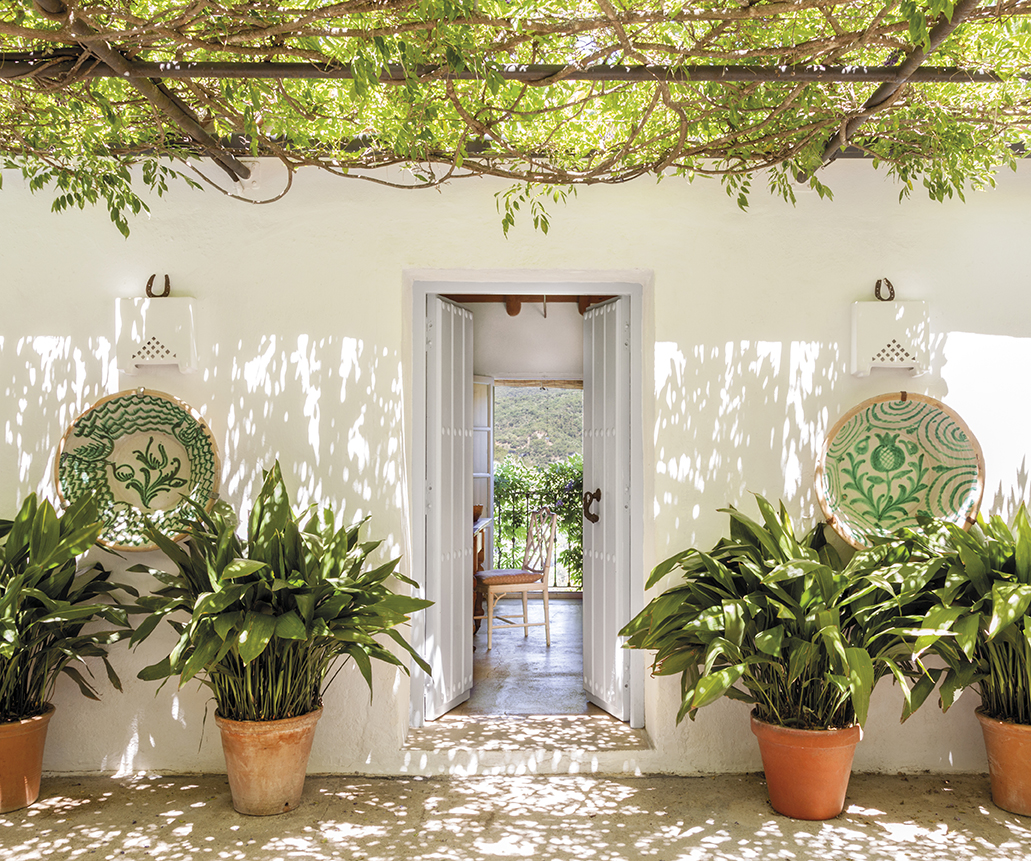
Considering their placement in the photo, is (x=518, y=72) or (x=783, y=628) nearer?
(x=518, y=72)

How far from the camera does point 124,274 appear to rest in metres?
3.48

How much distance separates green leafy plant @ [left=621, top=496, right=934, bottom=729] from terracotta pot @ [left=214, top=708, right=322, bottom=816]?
1.29 meters

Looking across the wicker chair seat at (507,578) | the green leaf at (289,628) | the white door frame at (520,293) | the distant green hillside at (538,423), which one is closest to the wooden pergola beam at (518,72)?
the white door frame at (520,293)

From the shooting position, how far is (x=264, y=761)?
114 inches

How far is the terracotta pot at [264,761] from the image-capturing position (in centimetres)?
289

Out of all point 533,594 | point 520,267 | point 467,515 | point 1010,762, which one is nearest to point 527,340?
point 533,594

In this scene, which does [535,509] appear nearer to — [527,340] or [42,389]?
[527,340]

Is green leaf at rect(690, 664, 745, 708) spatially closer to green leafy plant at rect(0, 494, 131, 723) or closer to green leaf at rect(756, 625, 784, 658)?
green leaf at rect(756, 625, 784, 658)

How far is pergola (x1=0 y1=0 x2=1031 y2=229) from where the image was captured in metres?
2.12

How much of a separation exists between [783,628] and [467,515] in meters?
1.89

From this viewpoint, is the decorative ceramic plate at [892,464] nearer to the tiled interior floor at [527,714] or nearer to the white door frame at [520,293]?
the white door frame at [520,293]

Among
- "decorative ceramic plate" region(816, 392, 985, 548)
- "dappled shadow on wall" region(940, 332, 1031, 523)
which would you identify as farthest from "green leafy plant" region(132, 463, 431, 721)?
"dappled shadow on wall" region(940, 332, 1031, 523)

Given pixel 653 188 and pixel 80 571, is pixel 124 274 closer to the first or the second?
pixel 80 571

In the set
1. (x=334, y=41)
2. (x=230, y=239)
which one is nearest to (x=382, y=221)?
(x=230, y=239)
